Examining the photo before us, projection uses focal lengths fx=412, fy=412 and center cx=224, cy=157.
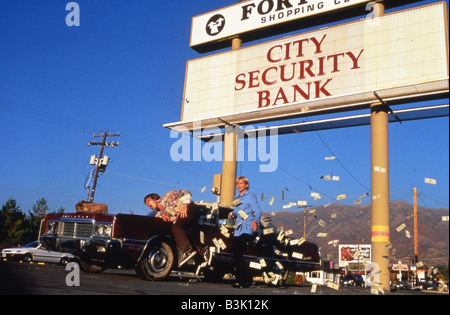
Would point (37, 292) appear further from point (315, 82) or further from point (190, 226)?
point (315, 82)

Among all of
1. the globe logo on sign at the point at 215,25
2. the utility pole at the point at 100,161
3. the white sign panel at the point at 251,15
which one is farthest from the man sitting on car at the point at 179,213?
the utility pole at the point at 100,161

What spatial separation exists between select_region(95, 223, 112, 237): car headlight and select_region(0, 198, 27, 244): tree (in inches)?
2556

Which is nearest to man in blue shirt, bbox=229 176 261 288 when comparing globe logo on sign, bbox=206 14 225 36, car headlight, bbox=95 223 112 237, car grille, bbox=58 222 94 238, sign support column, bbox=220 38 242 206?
car headlight, bbox=95 223 112 237

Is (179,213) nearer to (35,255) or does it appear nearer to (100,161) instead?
(35,255)

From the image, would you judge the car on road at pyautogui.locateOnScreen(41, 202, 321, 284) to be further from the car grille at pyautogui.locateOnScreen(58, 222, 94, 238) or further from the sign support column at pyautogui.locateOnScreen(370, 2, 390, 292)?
the sign support column at pyautogui.locateOnScreen(370, 2, 390, 292)

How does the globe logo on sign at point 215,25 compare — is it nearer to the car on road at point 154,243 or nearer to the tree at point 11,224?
the car on road at point 154,243

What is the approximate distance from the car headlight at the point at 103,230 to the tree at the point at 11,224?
64921mm

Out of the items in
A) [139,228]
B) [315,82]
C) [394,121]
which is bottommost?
[139,228]

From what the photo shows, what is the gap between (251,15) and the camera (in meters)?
16.8

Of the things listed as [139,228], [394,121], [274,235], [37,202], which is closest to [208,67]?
[394,121]

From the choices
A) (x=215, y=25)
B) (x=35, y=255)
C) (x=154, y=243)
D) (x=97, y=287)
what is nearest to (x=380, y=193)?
(x=154, y=243)

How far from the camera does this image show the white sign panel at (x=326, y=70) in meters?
11.9

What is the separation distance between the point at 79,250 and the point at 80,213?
2.47 feet
